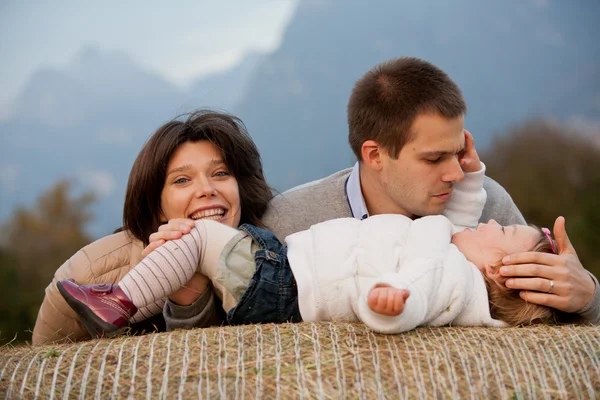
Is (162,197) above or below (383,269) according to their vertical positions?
above

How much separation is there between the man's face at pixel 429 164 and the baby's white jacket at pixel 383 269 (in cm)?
61

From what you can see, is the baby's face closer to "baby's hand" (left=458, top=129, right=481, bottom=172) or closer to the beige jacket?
"baby's hand" (left=458, top=129, right=481, bottom=172)

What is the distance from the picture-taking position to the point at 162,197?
162 inches

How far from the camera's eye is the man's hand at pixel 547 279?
3.28 metres

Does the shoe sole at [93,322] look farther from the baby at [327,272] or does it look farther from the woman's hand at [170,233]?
the woman's hand at [170,233]

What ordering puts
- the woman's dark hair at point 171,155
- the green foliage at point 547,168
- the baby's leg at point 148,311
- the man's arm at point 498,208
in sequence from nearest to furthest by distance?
1. the baby's leg at point 148,311
2. the woman's dark hair at point 171,155
3. the man's arm at point 498,208
4. the green foliage at point 547,168

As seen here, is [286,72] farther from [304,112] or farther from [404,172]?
[404,172]

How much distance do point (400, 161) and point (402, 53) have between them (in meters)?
69.7

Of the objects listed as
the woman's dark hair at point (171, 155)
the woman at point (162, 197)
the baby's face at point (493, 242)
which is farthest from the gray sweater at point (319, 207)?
the baby's face at point (493, 242)

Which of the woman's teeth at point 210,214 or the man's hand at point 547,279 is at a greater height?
the woman's teeth at point 210,214

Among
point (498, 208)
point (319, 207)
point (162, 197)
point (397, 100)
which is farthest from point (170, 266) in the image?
point (498, 208)

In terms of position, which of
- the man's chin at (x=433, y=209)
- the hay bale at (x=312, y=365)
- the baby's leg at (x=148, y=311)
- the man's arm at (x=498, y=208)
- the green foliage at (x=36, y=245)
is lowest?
the green foliage at (x=36, y=245)

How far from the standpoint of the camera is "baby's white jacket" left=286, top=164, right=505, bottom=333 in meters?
3.05

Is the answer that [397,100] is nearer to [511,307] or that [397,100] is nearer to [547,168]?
[511,307]
